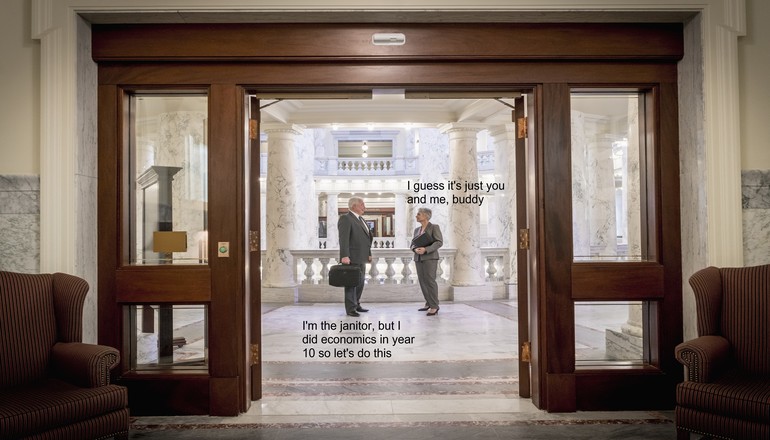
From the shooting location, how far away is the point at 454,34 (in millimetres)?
3459

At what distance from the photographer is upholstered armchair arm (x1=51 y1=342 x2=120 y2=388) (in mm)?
2611

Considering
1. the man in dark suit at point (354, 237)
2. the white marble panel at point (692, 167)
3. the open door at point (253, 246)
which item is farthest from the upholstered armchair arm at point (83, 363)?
the man in dark suit at point (354, 237)

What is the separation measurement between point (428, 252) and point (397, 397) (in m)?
3.80

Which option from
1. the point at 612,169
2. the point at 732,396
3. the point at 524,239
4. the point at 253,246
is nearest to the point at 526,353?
the point at 524,239

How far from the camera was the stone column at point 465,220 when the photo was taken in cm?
907

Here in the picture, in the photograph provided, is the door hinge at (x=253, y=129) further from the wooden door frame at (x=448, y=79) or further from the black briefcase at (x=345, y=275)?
the black briefcase at (x=345, y=275)

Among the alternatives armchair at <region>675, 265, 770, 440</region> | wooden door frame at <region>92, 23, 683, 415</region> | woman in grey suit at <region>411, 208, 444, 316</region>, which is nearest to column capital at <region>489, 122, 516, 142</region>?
woman in grey suit at <region>411, 208, 444, 316</region>

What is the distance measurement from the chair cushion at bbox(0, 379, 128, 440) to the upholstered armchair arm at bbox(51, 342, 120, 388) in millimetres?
42

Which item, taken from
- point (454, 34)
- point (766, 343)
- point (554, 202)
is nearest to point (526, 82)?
point (454, 34)

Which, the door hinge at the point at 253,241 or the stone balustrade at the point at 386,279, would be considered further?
the stone balustrade at the point at 386,279

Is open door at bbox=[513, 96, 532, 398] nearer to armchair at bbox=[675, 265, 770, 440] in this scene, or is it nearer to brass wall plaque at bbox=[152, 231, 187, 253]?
armchair at bbox=[675, 265, 770, 440]

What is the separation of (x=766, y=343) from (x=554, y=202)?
143 centimetres

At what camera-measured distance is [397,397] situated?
3.73 meters

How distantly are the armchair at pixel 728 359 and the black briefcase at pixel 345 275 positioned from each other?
434 cm
